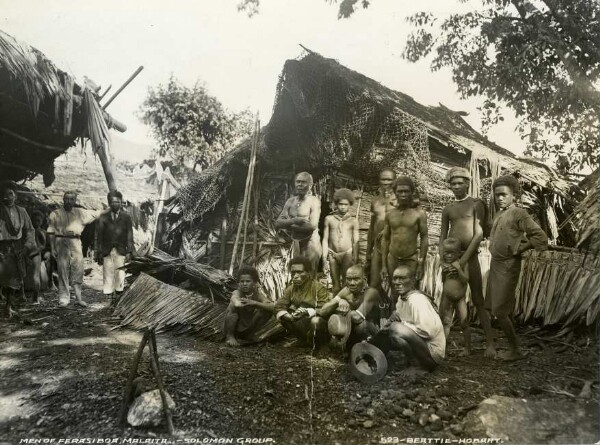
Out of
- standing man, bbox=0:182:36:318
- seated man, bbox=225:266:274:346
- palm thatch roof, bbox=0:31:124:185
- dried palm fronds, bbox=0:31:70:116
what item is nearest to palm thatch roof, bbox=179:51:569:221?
palm thatch roof, bbox=0:31:124:185

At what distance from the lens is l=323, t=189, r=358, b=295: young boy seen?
160 inches

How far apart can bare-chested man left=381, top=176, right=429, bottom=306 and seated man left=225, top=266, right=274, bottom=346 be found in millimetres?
1188

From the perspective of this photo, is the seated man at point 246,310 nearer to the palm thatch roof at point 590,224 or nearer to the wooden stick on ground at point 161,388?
the wooden stick on ground at point 161,388

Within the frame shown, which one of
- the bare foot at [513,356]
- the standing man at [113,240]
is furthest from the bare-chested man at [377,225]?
the standing man at [113,240]

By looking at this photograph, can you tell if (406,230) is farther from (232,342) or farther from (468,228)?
(232,342)


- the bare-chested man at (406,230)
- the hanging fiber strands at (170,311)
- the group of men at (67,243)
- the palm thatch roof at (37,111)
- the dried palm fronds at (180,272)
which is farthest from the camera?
the group of men at (67,243)

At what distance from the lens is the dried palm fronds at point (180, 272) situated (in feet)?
14.5

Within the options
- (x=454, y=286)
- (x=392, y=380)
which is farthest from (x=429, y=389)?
(x=454, y=286)

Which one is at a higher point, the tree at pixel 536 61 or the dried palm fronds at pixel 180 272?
the tree at pixel 536 61

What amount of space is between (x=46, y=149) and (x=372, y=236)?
15.9 ft

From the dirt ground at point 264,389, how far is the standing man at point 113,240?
1.67m

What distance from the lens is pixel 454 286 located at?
3271 millimetres

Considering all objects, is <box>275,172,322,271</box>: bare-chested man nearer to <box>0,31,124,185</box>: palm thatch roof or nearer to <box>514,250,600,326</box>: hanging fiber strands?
<box>514,250,600,326</box>: hanging fiber strands

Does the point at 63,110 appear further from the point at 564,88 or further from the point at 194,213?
the point at 564,88
